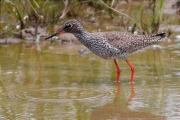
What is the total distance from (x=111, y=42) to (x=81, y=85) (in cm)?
93

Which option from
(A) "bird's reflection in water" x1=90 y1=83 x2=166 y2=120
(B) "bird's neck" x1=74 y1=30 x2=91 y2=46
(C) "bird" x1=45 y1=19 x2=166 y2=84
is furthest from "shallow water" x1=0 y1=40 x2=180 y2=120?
(B) "bird's neck" x1=74 y1=30 x2=91 y2=46

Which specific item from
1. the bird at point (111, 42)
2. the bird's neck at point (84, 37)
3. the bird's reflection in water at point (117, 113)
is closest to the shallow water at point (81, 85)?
the bird's reflection in water at point (117, 113)

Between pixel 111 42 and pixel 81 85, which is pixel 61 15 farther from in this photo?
pixel 81 85

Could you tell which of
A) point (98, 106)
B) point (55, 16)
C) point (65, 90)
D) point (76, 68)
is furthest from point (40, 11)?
point (98, 106)

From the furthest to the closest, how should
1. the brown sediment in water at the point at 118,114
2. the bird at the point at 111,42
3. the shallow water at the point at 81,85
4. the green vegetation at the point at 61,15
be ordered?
the green vegetation at the point at 61,15, the bird at the point at 111,42, the shallow water at the point at 81,85, the brown sediment in water at the point at 118,114

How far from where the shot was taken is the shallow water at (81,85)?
6625mm

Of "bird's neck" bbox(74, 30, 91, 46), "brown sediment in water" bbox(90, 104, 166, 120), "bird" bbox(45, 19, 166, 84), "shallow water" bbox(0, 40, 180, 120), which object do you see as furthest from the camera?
"bird's neck" bbox(74, 30, 91, 46)

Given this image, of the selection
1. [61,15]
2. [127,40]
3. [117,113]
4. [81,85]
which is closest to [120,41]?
[127,40]

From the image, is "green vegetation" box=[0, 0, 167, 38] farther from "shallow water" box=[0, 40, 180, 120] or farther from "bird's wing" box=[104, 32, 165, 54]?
"bird's wing" box=[104, 32, 165, 54]

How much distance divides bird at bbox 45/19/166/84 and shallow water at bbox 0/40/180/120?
0.39 m

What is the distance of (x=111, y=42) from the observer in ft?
27.9

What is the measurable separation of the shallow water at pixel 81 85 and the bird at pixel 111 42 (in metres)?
0.39

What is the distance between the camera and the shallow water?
21.7ft

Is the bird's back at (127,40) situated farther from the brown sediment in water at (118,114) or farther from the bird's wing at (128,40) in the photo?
the brown sediment in water at (118,114)
